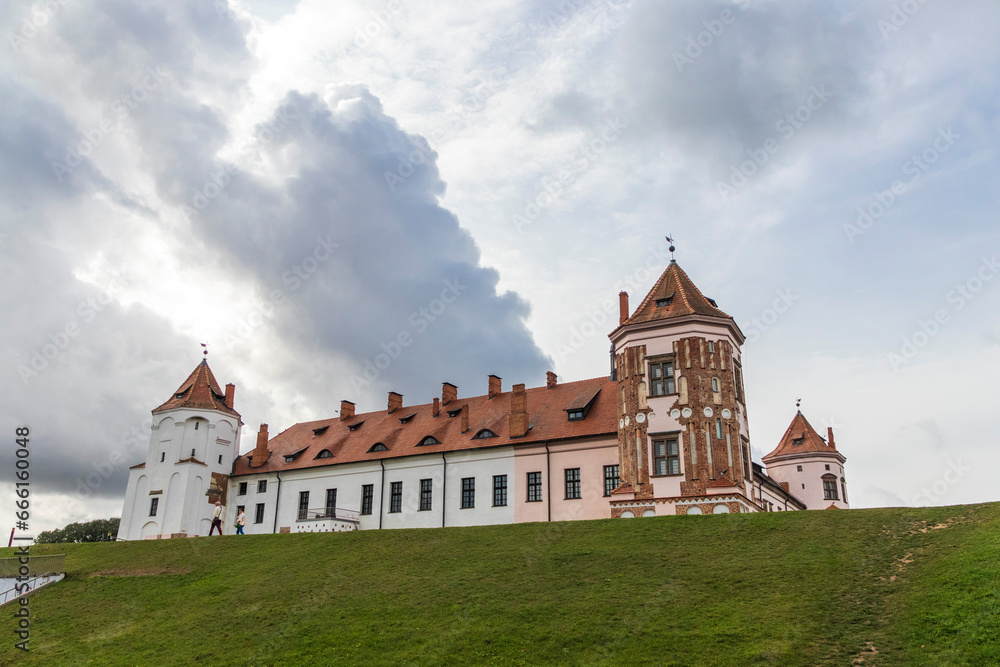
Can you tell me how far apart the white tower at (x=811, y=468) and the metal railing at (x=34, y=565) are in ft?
154

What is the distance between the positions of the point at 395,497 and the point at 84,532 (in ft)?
156

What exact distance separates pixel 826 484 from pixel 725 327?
25.8 metres

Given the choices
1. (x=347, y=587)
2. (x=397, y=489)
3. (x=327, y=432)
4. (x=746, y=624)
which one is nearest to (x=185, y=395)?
(x=327, y=432)

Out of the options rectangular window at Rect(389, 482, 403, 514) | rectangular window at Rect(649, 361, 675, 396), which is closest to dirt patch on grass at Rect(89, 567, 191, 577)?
rectangular window at Rect(389, 482, 403, 514)

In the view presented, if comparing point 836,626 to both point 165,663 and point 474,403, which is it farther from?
point 474,403

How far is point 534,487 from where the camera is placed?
142ft

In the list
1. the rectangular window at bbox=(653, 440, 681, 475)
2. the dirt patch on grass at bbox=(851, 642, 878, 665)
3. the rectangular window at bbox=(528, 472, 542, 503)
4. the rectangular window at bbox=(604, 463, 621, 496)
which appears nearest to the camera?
the dirt patch on grass at bbox=(851, 642, 878, 665)

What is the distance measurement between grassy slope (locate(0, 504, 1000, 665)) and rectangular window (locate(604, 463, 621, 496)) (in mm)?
9580

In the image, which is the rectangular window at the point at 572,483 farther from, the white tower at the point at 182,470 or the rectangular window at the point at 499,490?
the white tower at the point at 182,470

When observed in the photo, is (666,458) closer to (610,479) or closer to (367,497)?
(610,479)

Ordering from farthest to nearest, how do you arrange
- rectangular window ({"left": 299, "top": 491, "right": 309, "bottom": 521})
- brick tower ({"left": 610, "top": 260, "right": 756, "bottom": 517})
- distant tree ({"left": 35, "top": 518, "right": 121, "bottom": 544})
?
distant tree ({"left": 35, "top": 518, "right": 121, "bottom": 544}) → rectangular window ({"left": 299, "top": 491, "right": 309, "bottom": 521}) → brick tower ({"left": 610, "top": 260, "right": 756, "bottom": 517})

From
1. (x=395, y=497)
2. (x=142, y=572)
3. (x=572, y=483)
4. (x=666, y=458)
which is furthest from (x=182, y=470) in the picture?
(x=666, y=458)

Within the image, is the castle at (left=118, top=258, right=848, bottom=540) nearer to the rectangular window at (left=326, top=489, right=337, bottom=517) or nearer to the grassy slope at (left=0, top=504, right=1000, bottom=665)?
the rectangular window at (left=326, top=489, right=337, bottom=517)

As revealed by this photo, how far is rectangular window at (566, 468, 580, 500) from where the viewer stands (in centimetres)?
4162
